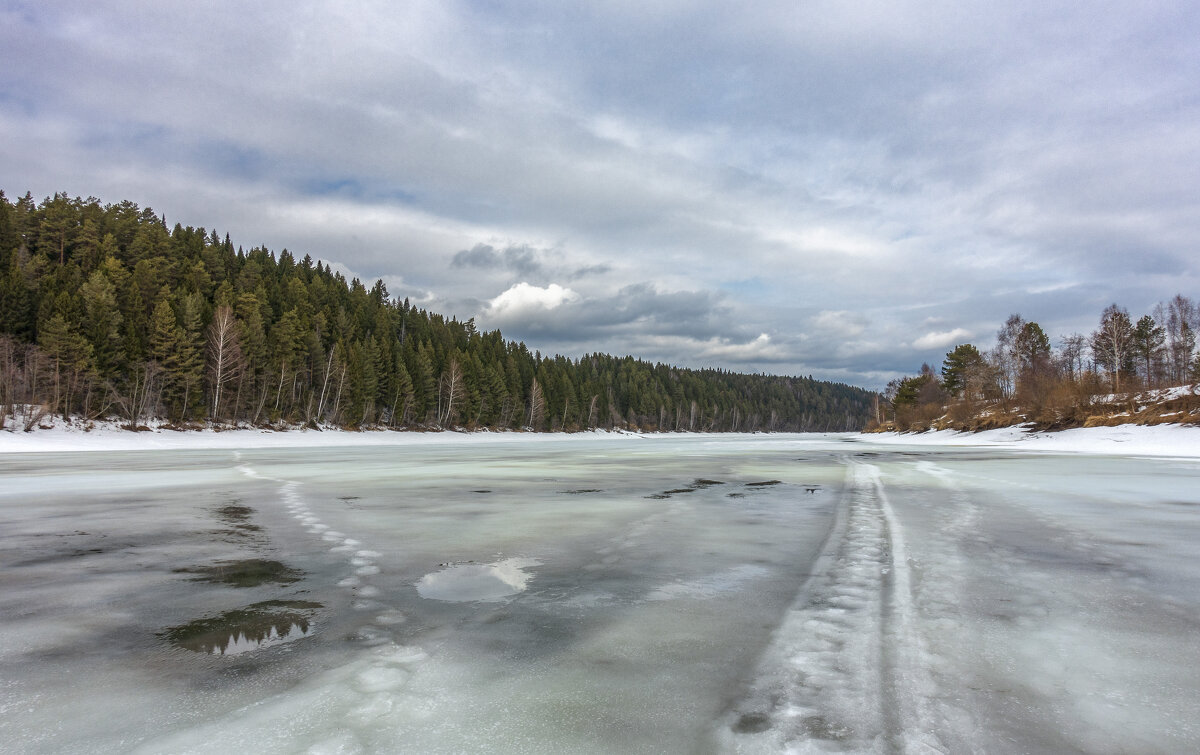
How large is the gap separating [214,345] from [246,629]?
67.0 metres

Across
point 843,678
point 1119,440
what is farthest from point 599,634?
point 1119,440

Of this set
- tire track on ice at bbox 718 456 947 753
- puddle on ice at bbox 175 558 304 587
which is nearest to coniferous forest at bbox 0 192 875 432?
puddle on ice at bbox 175 558 304 587

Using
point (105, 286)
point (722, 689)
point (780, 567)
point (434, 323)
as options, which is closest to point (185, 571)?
point (722, 689)

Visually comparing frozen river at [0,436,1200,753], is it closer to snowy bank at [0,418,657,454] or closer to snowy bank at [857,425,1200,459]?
snowy bank at [857,425,1200,459]

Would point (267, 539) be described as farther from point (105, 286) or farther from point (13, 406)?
point (105, 286)

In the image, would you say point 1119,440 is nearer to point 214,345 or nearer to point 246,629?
point 246,629

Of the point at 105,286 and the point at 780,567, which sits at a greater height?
the point at 105,286

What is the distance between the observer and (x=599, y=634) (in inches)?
168

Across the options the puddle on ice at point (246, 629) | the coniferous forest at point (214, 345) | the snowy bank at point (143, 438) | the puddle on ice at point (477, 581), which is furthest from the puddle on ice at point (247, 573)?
the coniferous forest at point (214, 345)

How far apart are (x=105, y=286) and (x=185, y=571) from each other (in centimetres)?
7135

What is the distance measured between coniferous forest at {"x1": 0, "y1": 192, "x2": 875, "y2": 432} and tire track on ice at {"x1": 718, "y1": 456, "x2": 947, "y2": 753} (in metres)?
59.1

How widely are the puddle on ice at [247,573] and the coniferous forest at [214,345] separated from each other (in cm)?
5375

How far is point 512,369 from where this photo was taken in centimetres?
10612

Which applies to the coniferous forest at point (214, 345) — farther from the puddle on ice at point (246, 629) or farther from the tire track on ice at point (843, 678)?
the tire track on ice at point (843, 678)
